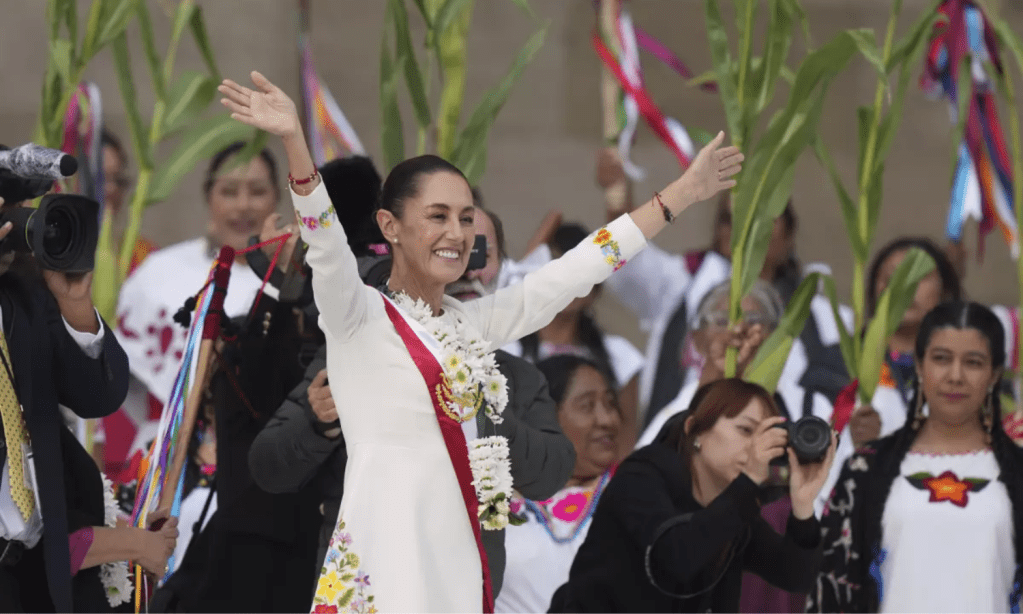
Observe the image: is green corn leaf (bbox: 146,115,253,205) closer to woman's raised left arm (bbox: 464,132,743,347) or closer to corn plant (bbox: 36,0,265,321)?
corn plant (bbox: 36,0,265,321)

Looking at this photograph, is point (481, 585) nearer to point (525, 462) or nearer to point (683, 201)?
point (525, 462)

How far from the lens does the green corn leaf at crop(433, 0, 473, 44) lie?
5.00 m

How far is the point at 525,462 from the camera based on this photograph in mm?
3654

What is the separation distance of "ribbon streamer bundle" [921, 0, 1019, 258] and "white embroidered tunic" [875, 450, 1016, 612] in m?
1.50

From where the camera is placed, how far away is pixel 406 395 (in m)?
3.21

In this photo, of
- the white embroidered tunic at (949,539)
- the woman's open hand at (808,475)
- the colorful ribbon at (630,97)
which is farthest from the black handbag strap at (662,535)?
the colorful ribbon at (630,97)

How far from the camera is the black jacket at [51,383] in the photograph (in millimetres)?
3430

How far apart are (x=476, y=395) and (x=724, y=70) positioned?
2.09m

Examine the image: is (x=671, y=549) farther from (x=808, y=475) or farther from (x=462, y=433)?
(x=462, y=433)

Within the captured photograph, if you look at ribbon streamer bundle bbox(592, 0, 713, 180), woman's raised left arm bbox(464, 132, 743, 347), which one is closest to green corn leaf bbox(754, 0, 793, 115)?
ribbon streamer bundle bbox(592, 0, 713, 180)

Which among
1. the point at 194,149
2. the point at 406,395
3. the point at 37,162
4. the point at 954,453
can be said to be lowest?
the point at 406,395

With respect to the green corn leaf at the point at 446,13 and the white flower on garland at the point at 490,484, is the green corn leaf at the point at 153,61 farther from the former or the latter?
the white flower on garland at the point at 490,484

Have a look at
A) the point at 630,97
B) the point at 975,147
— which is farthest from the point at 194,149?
the point at 975,147

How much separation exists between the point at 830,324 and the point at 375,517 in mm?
3277
